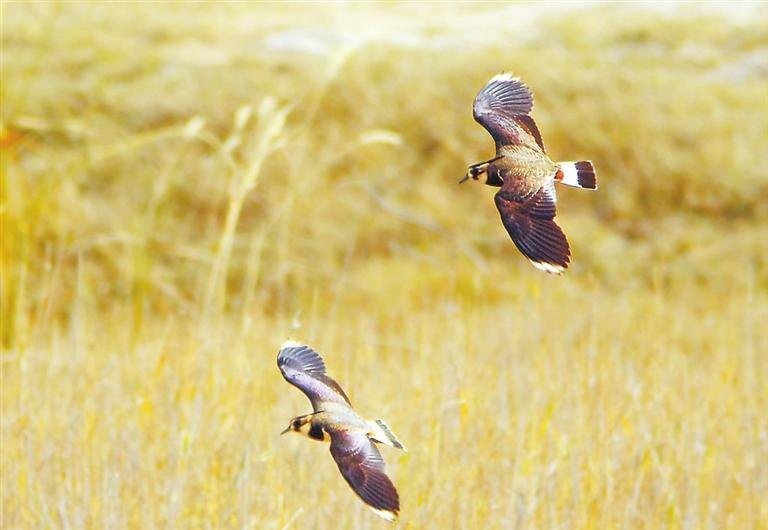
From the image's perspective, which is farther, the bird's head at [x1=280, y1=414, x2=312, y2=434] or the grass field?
the grass field

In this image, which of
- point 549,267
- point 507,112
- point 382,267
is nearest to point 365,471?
point 549,267

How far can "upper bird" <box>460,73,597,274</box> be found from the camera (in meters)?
0.58

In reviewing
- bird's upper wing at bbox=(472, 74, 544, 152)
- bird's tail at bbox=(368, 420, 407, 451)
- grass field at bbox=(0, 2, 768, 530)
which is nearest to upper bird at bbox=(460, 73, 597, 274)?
bird's upper wing at bbox=(472, 74, 544, 152)

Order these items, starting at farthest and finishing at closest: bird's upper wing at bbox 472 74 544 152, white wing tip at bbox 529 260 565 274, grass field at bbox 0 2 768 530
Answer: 1. grass field at bbox 0 2 768 530
2. bird's upper wing at bbox 472 74 544 152
3. white wing tip at bbox 529 260 565 274

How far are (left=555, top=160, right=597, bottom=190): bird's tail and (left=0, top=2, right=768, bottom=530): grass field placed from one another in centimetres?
85

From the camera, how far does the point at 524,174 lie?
0.64 metres

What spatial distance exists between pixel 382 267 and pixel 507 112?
14.0 ft

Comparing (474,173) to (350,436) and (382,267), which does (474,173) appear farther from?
(382,267)

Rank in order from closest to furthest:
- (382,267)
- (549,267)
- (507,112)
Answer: (549,267) < (507,112) < (382,267)

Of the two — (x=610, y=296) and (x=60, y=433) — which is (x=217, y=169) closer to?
(x=610, y=296)

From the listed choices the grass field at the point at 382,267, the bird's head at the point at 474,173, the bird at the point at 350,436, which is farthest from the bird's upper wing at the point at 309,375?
the grass field at the point at 382,267

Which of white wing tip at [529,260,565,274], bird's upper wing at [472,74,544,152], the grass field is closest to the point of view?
white wing tip at [529,260,565,274]

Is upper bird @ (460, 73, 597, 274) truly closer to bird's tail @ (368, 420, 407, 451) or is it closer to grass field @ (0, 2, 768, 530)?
bird's tail @ (368, 420, 407, 451)

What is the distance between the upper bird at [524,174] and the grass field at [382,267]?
2.56 feet
